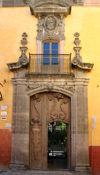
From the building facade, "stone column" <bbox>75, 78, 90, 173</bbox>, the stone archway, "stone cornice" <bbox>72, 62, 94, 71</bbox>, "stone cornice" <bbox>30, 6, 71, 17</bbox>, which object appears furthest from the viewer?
"stone cornice" <bbox>30, 6, 71, 17</bbox>

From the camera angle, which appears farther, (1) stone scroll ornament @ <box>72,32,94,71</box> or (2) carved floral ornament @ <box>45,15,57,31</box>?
(2) carved floral ornament @ <box>45,15,57,31</box>

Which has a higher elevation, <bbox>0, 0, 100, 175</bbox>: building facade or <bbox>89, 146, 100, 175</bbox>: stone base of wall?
<bbox>0, 0, 100, 175</bbox>: building facade

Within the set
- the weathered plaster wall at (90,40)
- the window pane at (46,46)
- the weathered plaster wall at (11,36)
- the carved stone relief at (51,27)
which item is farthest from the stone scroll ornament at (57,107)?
the carved stone relief at (51,27)

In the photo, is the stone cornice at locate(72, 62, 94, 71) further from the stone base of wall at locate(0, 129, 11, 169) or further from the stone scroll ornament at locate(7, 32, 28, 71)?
the stone base of wall at locate(0, 129, 11, 169)

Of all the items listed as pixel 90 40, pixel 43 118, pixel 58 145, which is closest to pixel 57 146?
pixel 58 145

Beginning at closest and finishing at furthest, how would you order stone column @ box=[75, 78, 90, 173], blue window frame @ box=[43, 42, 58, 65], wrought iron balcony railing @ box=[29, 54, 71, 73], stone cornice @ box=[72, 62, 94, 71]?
stone column @ box=[75, 78, 90, 173] → stone cornice @ box=[72, 62, 94, 71] → wrought iron balcony railing @ box=[29, 54, 71, 73] → blue window frame @ box=[43, 42, 58, 65]

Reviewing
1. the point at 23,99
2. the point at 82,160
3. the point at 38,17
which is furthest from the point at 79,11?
the point at 82,160

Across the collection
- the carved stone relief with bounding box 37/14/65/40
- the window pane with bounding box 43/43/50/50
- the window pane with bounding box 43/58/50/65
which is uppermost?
the carved stone relief with bounding box 37/14/65/40

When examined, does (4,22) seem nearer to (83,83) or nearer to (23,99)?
(23,99)

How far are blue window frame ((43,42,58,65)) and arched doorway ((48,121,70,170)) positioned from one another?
2.71 metres

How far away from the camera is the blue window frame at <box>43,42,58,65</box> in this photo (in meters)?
11.0

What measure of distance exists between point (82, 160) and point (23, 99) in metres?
3.55

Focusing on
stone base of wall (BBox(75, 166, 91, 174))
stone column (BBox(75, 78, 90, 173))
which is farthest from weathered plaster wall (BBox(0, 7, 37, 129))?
stone base of wall (BBox(75, 166, 91, 174))

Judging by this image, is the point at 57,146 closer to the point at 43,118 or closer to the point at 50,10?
the point at 43,118
